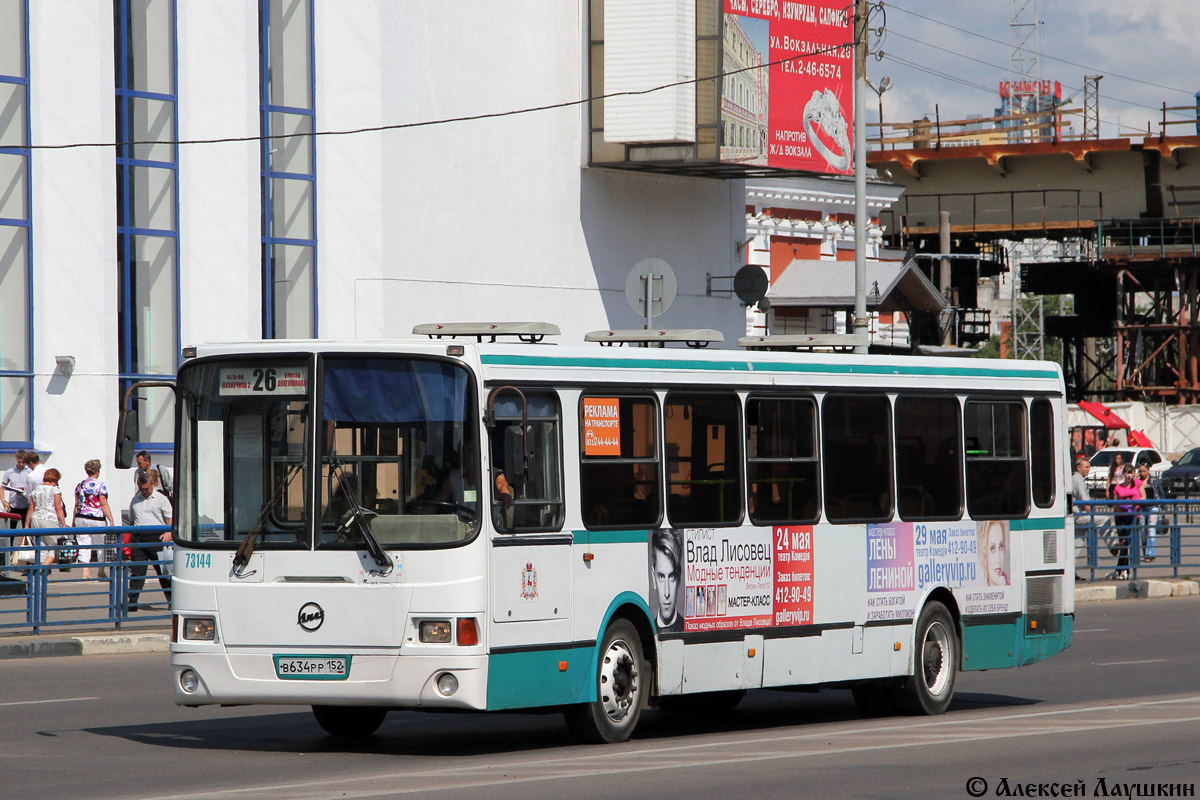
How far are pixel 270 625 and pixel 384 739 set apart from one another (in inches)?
65.2

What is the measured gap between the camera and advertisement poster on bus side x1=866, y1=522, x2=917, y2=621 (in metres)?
14.0

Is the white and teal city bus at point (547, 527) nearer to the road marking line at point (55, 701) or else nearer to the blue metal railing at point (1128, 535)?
the road marking line at point (55, 701)

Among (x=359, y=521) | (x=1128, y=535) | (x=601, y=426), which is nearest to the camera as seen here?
(x=359, y=521)

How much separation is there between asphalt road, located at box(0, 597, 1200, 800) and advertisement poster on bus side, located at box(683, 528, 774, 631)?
2.64ft

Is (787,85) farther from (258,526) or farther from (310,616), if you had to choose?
(310,616)

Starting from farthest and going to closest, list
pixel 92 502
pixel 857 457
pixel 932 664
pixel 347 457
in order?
pixel 92 502, pixel 932 664, pixel 857 457, pixel 347 457

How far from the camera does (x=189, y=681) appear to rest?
38.0 ft

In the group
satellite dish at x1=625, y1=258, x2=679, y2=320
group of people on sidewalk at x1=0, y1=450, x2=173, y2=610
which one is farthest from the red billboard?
satellite dish at x1=625, y1=258, x2=679, y2=320

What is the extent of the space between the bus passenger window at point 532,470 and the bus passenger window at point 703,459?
1.02 m

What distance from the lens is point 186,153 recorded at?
3120 centimetres

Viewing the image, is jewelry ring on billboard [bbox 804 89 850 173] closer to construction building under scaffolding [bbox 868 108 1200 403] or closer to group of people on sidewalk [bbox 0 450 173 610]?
construction building under scaffolding [bbox 868 108 1200 403]

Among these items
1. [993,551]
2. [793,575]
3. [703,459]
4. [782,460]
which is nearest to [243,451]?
[703,459]

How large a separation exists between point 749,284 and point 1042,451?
1360cm

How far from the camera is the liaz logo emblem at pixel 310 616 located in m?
11.3
